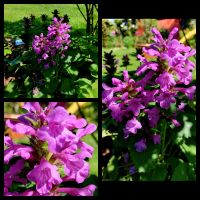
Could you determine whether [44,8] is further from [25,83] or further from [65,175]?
[65,175]

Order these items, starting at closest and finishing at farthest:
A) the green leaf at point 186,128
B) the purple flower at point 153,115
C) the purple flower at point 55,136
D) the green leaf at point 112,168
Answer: the purple flower at point 55,136 → the purple flower at point 153,115 → the green leaf at point 186,128 → the green leaf at point 112,168

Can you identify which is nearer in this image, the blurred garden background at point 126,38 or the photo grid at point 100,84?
the photo grid at point 100,84

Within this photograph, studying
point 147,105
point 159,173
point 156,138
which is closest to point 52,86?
point 147,105

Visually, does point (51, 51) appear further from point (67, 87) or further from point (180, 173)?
point (180, 173)

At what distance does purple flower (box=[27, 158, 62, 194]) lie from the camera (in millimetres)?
1442

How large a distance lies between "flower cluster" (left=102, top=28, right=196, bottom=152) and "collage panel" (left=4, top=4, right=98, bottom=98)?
0.48 ft

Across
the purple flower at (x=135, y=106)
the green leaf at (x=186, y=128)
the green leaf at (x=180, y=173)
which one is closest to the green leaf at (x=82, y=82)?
the purple flower at (x=135, y=106)

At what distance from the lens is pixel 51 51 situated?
1932 millimetres

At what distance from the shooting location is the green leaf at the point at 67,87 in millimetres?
1892

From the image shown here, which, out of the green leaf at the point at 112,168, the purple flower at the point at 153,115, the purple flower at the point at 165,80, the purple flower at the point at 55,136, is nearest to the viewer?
the purple flower at the point at 55,136

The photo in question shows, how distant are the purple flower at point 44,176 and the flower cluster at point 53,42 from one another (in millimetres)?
626

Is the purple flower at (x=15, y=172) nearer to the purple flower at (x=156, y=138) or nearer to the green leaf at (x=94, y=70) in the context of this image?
the green leaf at (x=94, y=70)

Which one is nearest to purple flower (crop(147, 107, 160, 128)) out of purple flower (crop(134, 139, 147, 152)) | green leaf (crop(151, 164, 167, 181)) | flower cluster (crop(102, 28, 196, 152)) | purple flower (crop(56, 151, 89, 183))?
flower cluster (crop(102, 28, 196, 152))

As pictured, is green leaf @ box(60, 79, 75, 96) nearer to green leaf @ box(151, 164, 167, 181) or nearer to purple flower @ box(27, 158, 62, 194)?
purple flower @ box(27, 158, 62, 194)
